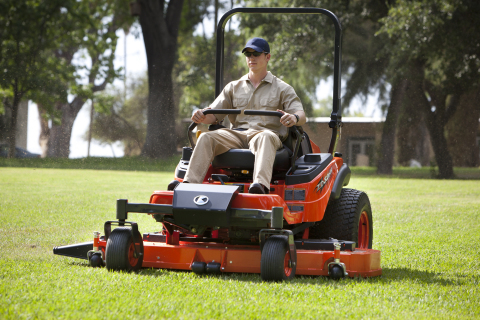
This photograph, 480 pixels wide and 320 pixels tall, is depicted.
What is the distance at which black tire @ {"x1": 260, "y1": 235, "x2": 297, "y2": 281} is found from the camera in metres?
4.11

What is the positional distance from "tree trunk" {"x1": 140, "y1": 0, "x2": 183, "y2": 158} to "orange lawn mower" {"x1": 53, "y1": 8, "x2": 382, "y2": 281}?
19272mm

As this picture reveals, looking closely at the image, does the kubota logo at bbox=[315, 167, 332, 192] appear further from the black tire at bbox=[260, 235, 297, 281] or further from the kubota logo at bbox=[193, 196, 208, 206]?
the kubota logo at bbox=[193, 196, 208, 206]

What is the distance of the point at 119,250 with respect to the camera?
434 cm

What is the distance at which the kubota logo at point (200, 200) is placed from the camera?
13.8ft

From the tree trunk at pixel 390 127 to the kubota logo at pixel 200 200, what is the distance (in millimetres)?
21536

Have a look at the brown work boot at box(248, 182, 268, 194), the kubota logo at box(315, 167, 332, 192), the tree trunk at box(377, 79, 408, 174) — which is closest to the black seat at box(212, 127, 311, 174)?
the kubota logo at box(315, 167, 332, 192)

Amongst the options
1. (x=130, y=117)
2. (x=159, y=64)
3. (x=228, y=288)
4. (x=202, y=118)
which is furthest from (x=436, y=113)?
(x=130, y=117)

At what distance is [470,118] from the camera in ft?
96.5

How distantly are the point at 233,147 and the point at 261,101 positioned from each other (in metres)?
0.58

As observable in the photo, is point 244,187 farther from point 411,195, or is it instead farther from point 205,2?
point 205,2

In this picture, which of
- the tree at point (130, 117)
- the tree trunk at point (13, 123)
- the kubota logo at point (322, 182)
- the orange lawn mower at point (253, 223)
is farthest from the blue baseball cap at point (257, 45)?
the tree at point (130, 117)

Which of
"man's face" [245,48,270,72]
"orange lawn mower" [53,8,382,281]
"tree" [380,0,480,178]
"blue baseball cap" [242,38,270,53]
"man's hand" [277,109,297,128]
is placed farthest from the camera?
"tree" [380,0,480,178]

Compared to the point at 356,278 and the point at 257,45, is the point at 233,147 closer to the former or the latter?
the point at 257,45

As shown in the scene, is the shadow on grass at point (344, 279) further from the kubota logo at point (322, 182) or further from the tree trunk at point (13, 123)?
the tree trunk at point (13, 123)
